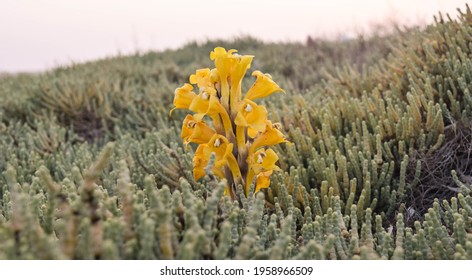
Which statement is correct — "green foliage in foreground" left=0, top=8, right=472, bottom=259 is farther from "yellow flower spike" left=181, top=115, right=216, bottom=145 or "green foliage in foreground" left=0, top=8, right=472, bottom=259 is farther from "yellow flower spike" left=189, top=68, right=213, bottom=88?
"yellow flower spike" left=189, top=68, right=213, bottom=88

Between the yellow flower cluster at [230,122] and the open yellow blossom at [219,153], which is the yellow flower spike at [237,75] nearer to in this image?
the yellow flower cluster at [230,122]

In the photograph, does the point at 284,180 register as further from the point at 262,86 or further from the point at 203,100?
the point at 203,100

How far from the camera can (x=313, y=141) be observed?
3.22m

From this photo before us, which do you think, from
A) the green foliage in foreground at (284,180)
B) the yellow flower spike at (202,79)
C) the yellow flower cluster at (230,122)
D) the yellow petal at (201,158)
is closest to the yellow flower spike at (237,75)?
the yellow flower cluster at (230,122)

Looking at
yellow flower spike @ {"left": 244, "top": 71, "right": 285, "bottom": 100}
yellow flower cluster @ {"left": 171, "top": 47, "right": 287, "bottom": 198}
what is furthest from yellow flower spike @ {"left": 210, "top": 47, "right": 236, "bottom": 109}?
yellow flower spike @ {"left": 244, "top": 71, "right": 285, "bottom": 100}

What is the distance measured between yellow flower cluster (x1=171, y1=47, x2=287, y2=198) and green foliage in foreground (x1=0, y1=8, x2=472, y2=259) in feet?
0.44

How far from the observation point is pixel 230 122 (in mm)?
2080

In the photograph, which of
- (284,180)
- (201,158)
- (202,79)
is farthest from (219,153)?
(284,180)

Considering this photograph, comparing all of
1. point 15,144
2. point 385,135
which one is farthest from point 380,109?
point 15,144

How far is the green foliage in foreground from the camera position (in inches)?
55.2

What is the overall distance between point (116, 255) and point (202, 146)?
83cm

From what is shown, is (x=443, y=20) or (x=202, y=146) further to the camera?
(x=443, y=20)

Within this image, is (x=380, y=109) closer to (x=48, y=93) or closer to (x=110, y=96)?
(x=110, y=96)

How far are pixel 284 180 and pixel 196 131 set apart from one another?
29.7 inches
